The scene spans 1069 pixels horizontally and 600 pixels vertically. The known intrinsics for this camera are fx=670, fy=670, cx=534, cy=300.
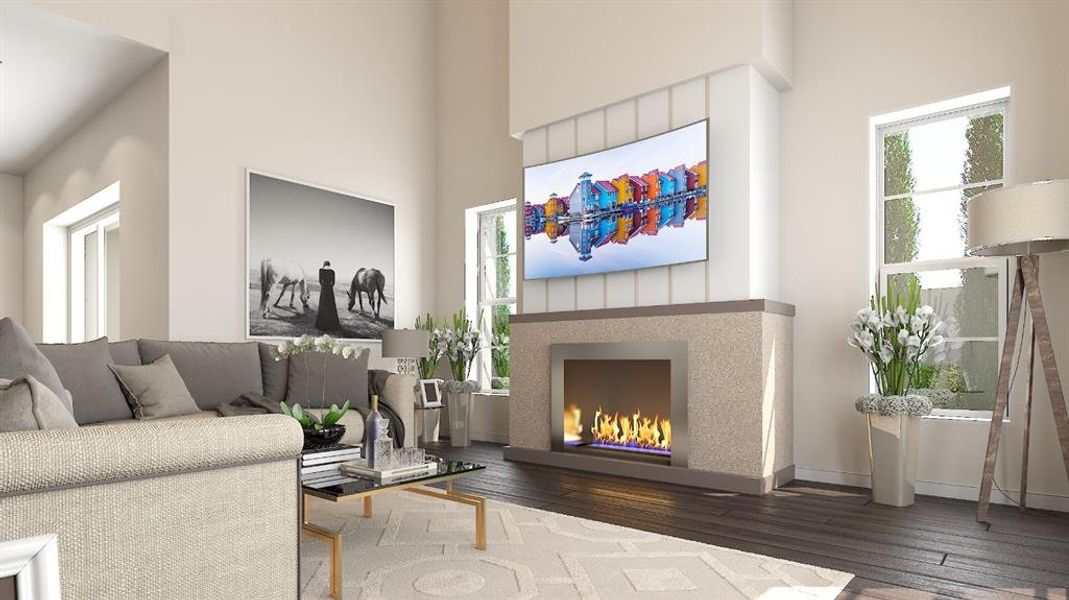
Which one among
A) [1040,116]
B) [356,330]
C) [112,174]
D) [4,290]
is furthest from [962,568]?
[4,290]

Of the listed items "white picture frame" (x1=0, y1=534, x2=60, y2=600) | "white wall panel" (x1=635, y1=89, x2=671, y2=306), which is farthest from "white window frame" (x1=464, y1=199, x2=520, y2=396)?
"white picture frame" (x1=0, y1=534, x2=60, y2=600)

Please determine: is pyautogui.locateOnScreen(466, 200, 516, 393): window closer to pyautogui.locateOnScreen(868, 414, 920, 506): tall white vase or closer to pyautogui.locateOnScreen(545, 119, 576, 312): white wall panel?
pyautogui.locateOnScreen(545, 119, 576, 312): white wall panel

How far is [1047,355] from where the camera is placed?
3143mm

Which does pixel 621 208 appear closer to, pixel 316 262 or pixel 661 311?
pixel 661 311

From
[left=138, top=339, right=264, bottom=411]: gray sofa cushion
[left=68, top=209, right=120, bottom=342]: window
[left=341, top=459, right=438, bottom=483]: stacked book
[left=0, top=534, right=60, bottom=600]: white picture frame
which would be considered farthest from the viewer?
[left=68, top=209, right=120, bottom=342]: window

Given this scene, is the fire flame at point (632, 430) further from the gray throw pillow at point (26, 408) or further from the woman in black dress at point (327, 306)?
the gray throw pillow at point (26, 408)

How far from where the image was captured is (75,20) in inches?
174

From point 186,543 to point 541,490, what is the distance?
2739 mm

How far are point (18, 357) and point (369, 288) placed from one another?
3800 millimetres

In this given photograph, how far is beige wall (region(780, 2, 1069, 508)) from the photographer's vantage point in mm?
3539

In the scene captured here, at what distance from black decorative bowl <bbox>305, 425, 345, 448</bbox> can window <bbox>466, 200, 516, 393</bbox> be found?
10.2 ft

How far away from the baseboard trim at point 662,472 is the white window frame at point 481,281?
1409 millimetres

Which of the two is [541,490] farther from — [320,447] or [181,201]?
[181,201]

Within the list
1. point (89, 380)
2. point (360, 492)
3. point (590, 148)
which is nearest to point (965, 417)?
point (590, 148)
